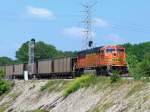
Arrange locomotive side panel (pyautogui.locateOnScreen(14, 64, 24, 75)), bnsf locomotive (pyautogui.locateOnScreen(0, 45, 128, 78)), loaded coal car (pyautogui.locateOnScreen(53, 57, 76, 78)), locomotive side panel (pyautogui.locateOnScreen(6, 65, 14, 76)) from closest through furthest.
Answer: bnsf locomotive (pyautogui.locateOnScreen(0, 45, 128, 78)), loaded coal car (pyautogui.locateOnScreen(53, 57, 76, 78)), locomotive side panel (pyautogui.locateOnScreen(14, 64, 24, 75)), locomotive side panel (pyautogui.locateOnScreen(6, 65, 14, 76))

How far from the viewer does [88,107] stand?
31.3m

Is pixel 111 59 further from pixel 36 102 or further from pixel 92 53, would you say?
pixel 36 102

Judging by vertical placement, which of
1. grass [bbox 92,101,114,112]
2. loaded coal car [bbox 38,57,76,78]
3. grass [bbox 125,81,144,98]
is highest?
loaded coal car [bbox 38,57,76,78]

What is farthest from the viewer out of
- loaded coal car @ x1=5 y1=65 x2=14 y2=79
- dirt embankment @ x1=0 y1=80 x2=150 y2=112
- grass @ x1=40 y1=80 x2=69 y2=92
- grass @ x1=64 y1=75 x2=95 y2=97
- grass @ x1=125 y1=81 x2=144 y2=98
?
loaded coal car @ x1=5 y1=65 x2=14 y2=79

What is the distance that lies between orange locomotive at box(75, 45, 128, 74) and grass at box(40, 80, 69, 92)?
4.62 m

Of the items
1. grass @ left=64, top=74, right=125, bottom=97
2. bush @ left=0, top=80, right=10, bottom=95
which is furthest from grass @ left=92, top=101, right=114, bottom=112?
bush @ left=0, top=80, right=10, bottom=95

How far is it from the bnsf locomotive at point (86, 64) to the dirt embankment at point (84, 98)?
5.31 metres

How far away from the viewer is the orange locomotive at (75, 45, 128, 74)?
4938 cm

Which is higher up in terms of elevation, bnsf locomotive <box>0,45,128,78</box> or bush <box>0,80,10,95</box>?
bnsf locomotive <box>0,45,128,78</box>

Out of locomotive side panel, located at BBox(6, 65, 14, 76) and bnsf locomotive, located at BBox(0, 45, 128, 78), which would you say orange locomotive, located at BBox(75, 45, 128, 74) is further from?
locomotive side panel, located at BBox(6, 65, 14, 76)

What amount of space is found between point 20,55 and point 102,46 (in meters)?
147

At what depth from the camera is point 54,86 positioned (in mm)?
45781

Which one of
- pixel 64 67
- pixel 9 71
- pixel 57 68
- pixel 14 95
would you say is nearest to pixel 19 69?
pixel 9 71

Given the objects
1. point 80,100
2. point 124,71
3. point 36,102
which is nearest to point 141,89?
point 80,100
